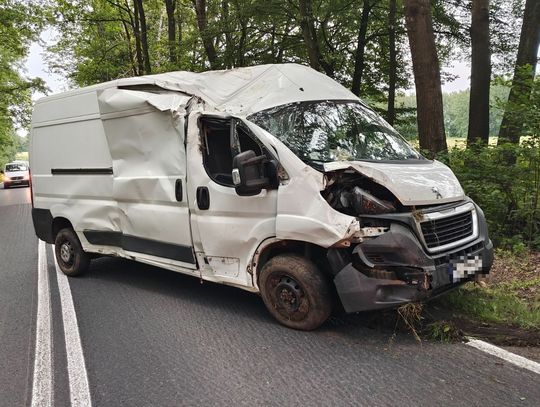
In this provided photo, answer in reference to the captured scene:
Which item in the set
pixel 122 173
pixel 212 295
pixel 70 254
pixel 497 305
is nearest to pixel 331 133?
pixel 497 305

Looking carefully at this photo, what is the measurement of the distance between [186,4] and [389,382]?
23.9m

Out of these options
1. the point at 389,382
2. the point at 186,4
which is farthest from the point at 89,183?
the point at 186,4

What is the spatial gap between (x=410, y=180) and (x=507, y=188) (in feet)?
11.3

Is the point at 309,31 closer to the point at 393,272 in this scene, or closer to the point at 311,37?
the point at 311,37

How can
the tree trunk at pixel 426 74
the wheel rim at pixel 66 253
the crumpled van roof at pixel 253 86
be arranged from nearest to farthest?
the crumpled van roof at pixel 253 86
the wheel rim at pixel 66 253
the tree trunk at pixel 426 74

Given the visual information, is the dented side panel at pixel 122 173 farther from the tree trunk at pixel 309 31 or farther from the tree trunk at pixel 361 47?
the tree trunk at pixel 361 47

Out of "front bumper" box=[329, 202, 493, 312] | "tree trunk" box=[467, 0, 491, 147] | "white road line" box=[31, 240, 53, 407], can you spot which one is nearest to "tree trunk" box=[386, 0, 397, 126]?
"tree trunk" box=[467, 0, 491, 147]

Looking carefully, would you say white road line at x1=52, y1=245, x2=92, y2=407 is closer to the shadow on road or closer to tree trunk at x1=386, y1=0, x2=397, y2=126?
the shadow on road

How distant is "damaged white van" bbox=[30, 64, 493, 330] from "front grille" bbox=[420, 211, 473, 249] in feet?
0.05

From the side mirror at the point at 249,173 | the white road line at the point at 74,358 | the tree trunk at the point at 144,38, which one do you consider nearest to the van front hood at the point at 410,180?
the side mirror at the point at 249,173

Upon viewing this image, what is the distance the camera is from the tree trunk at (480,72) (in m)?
10.3

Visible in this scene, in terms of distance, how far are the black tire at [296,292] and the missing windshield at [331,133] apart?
930 millimetres

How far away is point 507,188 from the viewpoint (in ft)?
21.9

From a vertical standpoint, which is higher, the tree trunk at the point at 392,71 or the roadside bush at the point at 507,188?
the tree trunk at the point at 392,71
